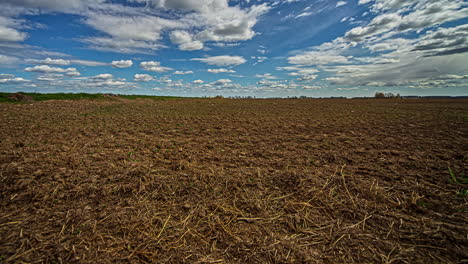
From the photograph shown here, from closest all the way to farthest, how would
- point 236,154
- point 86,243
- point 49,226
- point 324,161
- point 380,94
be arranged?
point 86,243 < point 49,226 < point 324,161 < point 236,154 < point 380,94

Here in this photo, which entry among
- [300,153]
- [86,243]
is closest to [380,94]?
[300,153]

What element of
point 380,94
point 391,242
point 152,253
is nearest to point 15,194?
point 152,253

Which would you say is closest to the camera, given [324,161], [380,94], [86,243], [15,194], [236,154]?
[86,243]

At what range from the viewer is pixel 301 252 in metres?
2.15

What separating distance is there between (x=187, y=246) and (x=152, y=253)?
0.37 metres

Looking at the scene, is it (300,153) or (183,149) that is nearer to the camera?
(300,153)

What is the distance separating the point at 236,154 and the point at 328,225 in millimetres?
2907

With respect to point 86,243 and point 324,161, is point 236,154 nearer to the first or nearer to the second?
point 324,161

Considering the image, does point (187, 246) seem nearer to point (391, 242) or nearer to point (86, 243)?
point (86, 243)

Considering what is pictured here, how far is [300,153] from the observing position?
5.17 m

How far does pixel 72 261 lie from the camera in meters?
Answer: 2.04

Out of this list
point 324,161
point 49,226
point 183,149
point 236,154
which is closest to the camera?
point 49,226

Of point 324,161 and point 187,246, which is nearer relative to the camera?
point 187,246

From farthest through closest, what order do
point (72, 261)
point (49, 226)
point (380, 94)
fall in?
point (380, 94)
point (49, 226)
point (72, 261)
